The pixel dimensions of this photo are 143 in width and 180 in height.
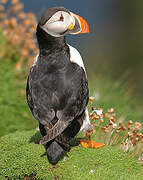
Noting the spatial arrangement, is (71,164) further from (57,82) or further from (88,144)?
(57,82)

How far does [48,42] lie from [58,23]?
238mm

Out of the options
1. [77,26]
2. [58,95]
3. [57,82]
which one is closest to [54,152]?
[58,95]

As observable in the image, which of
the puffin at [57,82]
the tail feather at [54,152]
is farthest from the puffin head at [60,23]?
the tail feather at [54,152]

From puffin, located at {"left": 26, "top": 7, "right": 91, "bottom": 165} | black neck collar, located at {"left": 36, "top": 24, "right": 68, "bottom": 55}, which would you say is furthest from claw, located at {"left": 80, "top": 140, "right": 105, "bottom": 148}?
black neck collar, located at {"left": 36, "top": 24, "right": 68, "bottom": 55}

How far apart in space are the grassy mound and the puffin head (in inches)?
50.5

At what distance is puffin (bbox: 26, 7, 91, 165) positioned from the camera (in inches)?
133

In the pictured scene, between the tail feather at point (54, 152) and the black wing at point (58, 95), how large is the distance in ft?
0.59

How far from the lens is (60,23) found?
133 inches

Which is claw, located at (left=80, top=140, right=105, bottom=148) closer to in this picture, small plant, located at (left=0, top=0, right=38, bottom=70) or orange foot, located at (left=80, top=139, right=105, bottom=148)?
orange foot, located at (left=80, top=139, right=105, bottom=148)

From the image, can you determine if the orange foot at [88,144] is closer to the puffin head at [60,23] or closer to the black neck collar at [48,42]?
the black neck collar at [48,42]

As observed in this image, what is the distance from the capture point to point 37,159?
3707mm

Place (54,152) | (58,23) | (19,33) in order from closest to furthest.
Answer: (58,23)
(54,152)
(19,33)

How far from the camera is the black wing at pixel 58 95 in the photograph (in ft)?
11.3

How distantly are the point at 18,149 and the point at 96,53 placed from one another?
15.3m
